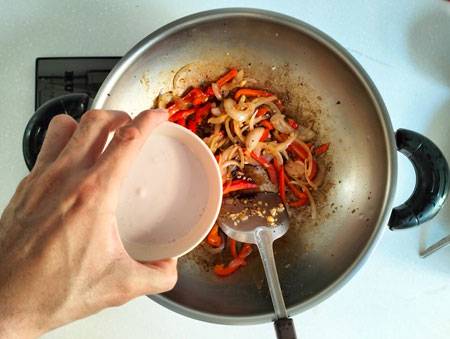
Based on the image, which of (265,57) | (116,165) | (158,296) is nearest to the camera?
(116,165)

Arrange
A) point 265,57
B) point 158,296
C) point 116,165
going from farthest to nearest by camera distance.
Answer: point 265,57, point 158,296, point 116,165

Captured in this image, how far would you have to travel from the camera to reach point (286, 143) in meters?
0.81

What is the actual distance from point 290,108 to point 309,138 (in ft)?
0.19

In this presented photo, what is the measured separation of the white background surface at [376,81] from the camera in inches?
33.0

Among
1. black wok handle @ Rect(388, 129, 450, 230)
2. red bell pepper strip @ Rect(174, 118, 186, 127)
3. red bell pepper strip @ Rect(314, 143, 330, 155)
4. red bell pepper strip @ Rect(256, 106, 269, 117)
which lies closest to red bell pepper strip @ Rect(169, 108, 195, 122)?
red bell pepper strip @ Rect(174, 118, 186, 127)

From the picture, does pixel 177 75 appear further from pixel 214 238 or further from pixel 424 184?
pixel 424 184

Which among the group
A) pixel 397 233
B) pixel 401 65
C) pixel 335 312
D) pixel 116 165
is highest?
pixel 401 65

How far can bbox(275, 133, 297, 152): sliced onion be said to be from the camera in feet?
2.65

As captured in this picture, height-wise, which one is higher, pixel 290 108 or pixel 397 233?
pixel 290 108

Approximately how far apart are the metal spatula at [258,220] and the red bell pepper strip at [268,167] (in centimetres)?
3

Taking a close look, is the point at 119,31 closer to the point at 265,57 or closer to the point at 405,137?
the point at 265,57

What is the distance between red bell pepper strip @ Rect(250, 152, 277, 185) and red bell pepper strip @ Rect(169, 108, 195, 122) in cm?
12

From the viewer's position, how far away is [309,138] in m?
0.81

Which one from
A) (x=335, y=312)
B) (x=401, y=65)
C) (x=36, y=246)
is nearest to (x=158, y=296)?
(x=36, y=246)
